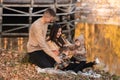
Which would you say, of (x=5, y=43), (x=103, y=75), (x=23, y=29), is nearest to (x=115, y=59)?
(x=23, y=29)

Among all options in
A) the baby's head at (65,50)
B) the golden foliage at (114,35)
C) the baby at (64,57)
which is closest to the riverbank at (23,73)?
the baby at (64,57)

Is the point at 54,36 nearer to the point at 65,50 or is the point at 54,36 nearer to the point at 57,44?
the point at 57,44

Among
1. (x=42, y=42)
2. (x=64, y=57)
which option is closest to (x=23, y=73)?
(x=42, y=42)

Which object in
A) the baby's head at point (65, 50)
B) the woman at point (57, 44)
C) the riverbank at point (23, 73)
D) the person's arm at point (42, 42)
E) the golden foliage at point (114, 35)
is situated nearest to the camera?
the riverbank at point (23, 73)

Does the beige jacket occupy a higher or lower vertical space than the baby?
higher

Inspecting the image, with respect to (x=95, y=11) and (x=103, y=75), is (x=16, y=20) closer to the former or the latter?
(x=103, y=75)

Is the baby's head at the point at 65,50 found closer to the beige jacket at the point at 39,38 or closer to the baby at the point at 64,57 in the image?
the baby at the point at 64,57

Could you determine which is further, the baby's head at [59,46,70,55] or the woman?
the baby's head at [59,46,70,55]

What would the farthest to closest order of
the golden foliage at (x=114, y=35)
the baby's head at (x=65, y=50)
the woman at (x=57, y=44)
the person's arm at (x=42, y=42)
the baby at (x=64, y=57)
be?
1. the golden foliage at (x=114, y=35)
2. the baby's head at (x=65, y=50)
3. the woman at (x=57, y=44)
4. the baby at (x=64, y=57)
5. the person's arm at (x=42, y=42)

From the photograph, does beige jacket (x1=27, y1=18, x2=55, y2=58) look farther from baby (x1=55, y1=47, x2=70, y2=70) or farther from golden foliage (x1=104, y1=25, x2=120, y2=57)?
golden foliage (x1=104, y1=25, x2=120, y2=57)

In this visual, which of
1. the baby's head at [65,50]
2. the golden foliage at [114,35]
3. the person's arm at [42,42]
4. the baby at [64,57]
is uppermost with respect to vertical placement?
the person's arm at [42,42]

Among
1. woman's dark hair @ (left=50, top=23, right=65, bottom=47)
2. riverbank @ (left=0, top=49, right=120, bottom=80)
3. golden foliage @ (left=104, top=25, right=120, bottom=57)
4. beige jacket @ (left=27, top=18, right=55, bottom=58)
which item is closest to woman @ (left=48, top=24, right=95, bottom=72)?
woman's dark hair @ (left=50, top=23, right=65, bottom=47)

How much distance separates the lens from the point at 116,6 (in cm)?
2652

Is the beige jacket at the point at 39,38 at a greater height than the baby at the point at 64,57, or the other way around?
the beige jacket at the point at 39,38
